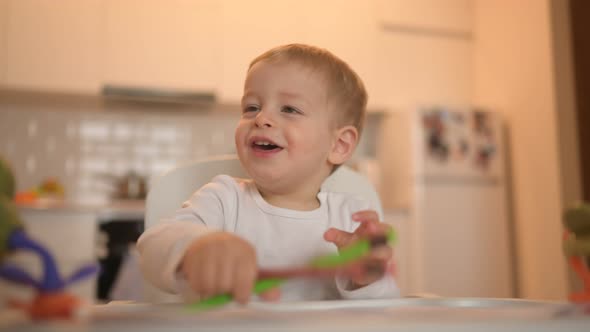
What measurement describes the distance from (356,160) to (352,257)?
2740 mm

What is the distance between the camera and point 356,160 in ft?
10.1

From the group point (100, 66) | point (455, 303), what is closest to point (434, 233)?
point (100, 66)

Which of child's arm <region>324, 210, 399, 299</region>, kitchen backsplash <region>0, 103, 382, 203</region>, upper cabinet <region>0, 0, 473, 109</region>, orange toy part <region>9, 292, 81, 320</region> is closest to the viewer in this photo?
orange toy part <region>9, 292, 81, 320</region>

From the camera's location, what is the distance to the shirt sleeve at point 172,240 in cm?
44

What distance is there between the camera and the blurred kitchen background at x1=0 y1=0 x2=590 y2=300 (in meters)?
2.51

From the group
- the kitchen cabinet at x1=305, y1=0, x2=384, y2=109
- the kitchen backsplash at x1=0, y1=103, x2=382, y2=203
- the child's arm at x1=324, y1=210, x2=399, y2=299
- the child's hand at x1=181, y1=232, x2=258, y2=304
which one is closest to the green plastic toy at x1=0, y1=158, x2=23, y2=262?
the child's hand at x1=181, y1=232, x2=258, y2=304

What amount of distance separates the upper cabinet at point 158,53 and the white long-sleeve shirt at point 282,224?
198 cm

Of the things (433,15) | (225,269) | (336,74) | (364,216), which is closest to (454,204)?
(433,15)

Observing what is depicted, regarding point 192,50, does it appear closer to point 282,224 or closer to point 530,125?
point 530,125

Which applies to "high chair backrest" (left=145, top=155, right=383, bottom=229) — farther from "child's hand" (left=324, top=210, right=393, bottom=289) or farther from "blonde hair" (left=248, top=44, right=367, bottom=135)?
"child's hand" (left=324, top=210, right=393, bottom=289)

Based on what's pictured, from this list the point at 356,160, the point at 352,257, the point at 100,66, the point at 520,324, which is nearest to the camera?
the point at 520,324

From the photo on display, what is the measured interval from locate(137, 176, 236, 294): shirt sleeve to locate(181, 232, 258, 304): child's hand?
0.06 meters

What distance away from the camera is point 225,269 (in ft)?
1.14

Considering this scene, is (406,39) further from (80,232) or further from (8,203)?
(8,203)
